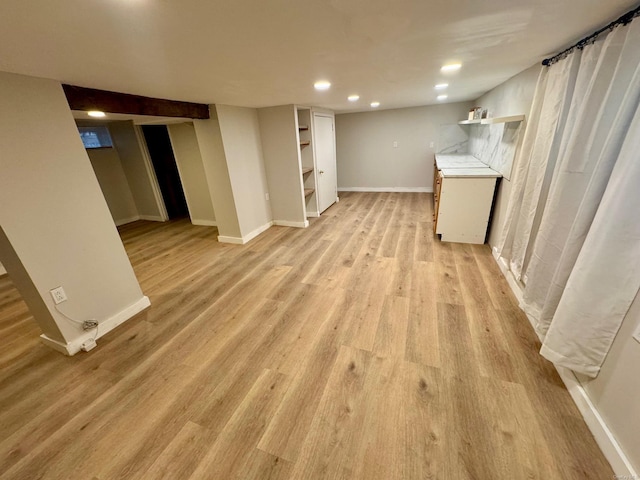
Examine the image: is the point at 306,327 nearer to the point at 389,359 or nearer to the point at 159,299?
the point at 389,359

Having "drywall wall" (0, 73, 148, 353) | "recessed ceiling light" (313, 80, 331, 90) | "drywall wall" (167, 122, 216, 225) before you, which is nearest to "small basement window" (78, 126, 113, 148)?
"drywall wall" (167, 122, 216, 225)

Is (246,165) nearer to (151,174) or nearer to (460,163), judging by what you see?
(151,174)

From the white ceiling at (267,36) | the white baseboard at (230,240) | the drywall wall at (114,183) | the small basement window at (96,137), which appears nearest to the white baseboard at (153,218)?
the drywall wall at (114,183)

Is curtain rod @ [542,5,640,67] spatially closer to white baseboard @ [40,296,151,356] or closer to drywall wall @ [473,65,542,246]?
drywall wall @ [473,65,542,246]

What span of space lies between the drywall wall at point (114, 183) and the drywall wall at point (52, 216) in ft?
12.9

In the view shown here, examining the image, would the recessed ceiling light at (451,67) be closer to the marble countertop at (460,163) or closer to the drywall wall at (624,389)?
the marble countertop at (460,163)

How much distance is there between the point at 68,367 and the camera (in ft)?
6.28

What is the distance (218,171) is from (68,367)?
2.73m

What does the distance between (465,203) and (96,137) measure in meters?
6.87

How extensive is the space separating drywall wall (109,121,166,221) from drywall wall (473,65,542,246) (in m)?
6.14

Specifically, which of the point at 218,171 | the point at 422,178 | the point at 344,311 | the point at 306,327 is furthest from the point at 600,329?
the point at 422,178

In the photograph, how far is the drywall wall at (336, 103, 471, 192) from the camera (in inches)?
224

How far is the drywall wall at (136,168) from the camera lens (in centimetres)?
494

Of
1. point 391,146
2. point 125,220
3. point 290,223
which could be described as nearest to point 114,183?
point 125,220
